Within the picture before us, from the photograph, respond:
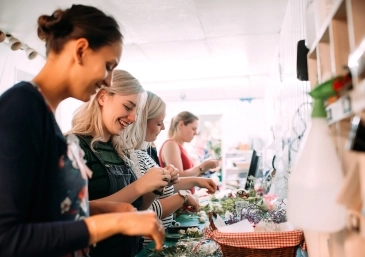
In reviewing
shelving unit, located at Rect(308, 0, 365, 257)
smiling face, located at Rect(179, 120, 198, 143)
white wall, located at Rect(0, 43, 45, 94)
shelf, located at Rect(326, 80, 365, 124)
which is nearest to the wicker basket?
shelving unit, located at Rect(308, 0, 365, 257)

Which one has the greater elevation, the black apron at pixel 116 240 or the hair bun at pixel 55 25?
the hair bun at pixel 55 25

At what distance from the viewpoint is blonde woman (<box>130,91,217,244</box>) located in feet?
5.32

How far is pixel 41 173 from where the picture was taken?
2.26 ft

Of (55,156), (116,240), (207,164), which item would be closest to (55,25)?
(55,156)

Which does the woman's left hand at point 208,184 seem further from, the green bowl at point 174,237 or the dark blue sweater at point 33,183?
the dark blue sweater at point 33,183

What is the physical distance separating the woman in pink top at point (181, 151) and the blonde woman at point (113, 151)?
1152mm

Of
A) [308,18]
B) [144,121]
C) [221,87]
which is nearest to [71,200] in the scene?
[308,18]

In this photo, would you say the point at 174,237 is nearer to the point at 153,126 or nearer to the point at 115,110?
the point at 115,110

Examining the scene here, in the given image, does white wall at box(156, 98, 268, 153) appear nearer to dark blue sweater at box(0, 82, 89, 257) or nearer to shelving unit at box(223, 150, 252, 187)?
shelving unit at box(223, 150, 252, 187)

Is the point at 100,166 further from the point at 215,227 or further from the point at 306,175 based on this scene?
the point at 306,175

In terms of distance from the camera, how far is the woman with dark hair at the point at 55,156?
2.02 ft

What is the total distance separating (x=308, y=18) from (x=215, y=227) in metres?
0.75

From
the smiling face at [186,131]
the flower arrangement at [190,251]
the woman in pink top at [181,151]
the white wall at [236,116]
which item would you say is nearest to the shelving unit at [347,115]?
the flower arrangement at [190,251]

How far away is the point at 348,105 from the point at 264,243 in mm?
585
